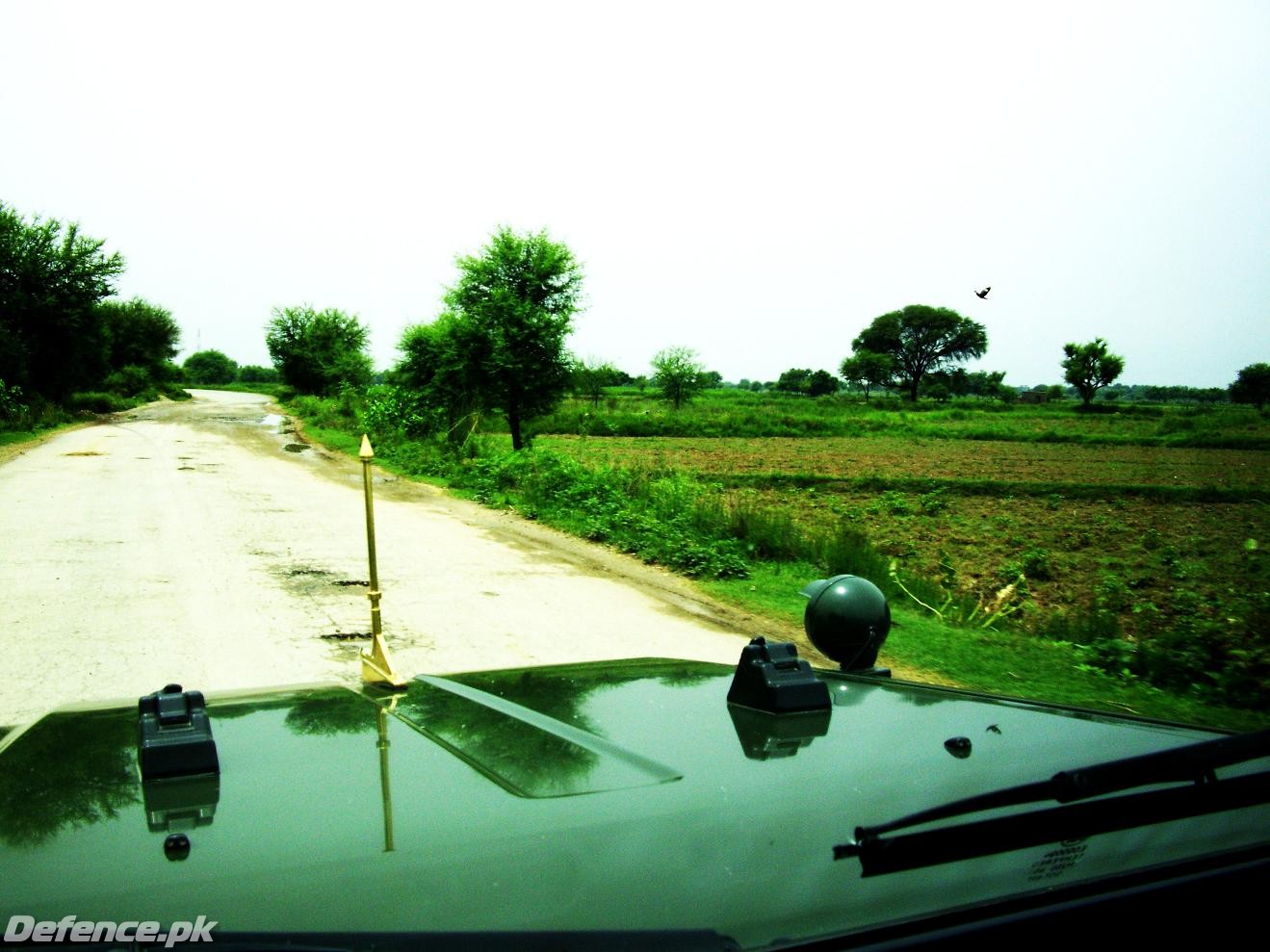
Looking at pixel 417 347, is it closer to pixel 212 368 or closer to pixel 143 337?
pixel 143 337

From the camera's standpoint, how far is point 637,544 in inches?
515

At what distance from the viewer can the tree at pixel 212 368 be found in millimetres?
131375

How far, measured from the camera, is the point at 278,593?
9.54 metres

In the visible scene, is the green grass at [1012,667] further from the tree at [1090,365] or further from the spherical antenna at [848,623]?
the tree at [1090,365]

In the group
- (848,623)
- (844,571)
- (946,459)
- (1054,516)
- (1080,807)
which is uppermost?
(1080,807)

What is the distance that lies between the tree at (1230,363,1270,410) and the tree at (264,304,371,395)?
38.2m

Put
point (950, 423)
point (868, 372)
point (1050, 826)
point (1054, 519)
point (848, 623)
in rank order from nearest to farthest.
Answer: point (1050, 826) < point (848, 623) < point (1054, 519) < point (950, 423) < point (868, 372)

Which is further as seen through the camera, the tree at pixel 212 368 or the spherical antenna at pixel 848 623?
the tree at pixel 212 368

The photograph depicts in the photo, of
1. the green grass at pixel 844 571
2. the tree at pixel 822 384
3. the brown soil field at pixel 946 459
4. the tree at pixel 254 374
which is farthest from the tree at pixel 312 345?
the tree at pixel 254 374

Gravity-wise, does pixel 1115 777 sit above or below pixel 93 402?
above

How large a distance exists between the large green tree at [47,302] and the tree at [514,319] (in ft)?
66.4

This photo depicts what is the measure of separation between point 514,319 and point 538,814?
20861 millimetres

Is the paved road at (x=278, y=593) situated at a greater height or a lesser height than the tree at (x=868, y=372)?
lesser

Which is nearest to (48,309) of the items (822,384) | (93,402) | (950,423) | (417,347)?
(93,402)
